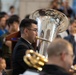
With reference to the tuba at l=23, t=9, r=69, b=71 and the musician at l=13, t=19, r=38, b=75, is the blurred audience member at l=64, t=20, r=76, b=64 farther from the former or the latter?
the musician at l=13, t=19, r=38, b=75

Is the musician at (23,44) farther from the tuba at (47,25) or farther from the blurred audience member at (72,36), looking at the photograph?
the blurred audience member at (72,36)

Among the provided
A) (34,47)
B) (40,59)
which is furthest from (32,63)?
(34,47)

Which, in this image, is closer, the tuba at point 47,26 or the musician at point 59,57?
the musician at point 59,57

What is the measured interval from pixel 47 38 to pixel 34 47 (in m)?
0.40

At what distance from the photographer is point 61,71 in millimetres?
3703

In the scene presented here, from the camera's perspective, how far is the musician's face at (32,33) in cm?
607

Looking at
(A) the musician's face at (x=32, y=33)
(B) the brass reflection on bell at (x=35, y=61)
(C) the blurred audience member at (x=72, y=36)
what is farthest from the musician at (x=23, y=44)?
(C) the blurred audience member at (x=72, y=36)

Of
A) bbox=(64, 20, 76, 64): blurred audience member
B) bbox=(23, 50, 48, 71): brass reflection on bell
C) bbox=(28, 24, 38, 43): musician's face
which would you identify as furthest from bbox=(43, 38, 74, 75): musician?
bbox=(64, 20, 76, 64): blurred audience member

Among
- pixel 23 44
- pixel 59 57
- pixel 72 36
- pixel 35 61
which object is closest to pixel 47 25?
pixel 23 44

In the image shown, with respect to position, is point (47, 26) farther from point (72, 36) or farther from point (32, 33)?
point (72, 36)

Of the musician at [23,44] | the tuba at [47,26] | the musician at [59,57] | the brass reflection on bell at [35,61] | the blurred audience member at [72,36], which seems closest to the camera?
the musician at [59,57]

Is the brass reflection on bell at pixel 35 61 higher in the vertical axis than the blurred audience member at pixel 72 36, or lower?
higher

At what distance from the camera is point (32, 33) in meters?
6.16

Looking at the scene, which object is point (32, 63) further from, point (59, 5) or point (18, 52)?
point (59, 5)
